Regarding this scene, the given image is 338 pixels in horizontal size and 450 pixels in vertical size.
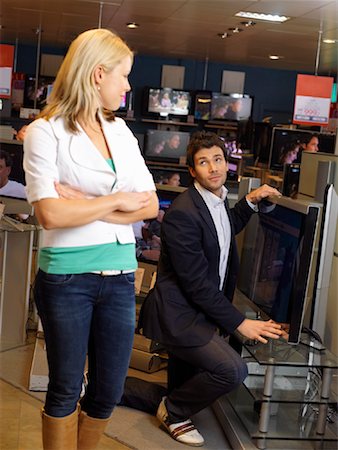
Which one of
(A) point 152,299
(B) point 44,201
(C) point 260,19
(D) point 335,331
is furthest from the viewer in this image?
(C) point 260,19

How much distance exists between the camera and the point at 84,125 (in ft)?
6.73

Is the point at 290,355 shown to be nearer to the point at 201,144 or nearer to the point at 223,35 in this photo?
the point at 201,144

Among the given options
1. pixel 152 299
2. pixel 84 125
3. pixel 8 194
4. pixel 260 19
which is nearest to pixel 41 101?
pixel 260 19

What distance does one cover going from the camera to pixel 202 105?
13008 millimetres

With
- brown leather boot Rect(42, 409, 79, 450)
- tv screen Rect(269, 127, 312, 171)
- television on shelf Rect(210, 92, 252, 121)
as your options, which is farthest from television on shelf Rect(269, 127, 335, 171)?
brown leather boot Rect(42, 409, 79, 450)

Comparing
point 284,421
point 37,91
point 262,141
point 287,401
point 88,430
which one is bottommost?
point 284,421

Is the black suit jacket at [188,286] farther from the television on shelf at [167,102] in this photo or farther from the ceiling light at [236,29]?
the television on shelf at [167,102]

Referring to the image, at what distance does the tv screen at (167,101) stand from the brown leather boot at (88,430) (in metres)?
11.1

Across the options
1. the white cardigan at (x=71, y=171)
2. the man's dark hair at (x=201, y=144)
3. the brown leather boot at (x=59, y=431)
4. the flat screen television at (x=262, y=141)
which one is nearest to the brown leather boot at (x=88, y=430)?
the brown leather boot at (x=59, y=431)

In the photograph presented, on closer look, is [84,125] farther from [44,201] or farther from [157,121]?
[157,121]

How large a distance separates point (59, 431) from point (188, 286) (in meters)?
1.00

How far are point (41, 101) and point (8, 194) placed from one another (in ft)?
28.4

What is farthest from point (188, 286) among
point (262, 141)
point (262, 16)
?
point (262, 141)

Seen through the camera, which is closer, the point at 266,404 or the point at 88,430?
the point at 88,430
